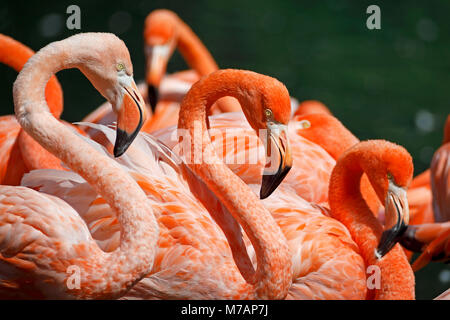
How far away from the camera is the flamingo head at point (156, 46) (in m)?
3.46

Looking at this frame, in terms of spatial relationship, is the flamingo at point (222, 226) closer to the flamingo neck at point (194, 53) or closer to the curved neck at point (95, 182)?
the curved neck at point (95, 182)

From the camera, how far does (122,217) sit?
2143 mm

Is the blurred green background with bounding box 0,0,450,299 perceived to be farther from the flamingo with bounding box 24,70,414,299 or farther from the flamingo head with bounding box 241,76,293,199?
the flamingo head with bounding box 241,76,293,199

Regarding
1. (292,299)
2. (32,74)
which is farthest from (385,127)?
(32,74)

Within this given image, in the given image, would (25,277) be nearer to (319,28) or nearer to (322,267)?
(322,267)

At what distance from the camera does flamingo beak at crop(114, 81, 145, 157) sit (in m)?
2.17

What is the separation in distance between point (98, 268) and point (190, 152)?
0.62 m

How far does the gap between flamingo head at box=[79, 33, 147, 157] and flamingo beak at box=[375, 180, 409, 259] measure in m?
1.02

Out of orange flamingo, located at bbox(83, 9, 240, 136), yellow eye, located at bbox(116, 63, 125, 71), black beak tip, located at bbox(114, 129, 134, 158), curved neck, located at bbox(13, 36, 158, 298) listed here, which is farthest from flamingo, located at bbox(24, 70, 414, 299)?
orange flamingo, located at bbox(83, 9, 240, 136)

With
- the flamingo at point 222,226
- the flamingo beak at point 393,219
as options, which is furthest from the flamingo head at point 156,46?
the flamingo beak at point 393,219

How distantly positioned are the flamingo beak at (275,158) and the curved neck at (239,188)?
0.14 meters

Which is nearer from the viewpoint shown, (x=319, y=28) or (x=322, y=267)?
(x=322, y=267)

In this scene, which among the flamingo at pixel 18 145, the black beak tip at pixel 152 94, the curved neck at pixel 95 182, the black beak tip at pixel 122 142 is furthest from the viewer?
the black beak tip at pixel 152 94
